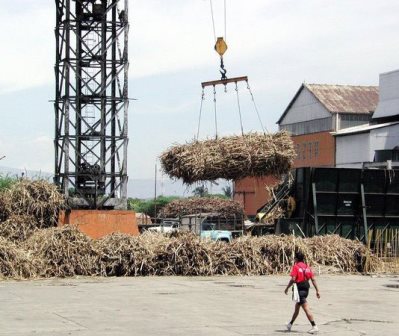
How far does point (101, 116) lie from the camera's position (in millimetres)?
29047

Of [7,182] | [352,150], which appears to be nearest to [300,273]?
A: [7,182]

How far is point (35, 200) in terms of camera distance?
88.4 feet

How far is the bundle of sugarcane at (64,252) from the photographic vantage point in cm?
2281

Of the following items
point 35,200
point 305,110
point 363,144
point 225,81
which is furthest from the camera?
point 305,110

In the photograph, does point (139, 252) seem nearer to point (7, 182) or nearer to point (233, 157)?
point (233, 157)

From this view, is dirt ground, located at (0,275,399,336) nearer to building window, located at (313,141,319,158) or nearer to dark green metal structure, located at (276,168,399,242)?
dark green metal structure, located at (276,168,399,242)

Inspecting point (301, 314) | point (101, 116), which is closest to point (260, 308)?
point (301, 314)

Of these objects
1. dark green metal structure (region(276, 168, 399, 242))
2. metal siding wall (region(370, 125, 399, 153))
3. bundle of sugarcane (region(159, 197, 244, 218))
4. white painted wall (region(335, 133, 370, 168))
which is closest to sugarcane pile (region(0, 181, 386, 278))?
dark green metal structure (region(276, 168, 399, 242))

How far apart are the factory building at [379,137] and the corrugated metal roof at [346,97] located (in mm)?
10269

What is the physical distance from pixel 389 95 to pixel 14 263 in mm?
47800

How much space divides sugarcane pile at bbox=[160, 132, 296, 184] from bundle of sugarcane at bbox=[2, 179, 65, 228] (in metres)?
4.40

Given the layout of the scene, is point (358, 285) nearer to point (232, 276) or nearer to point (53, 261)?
point (232, 276)

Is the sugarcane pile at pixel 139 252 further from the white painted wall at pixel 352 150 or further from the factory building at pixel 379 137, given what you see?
the white painted wall at pixel 352 150

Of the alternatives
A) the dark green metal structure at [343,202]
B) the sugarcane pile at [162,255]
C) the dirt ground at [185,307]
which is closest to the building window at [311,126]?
the dark green metal structure at [343,202]
